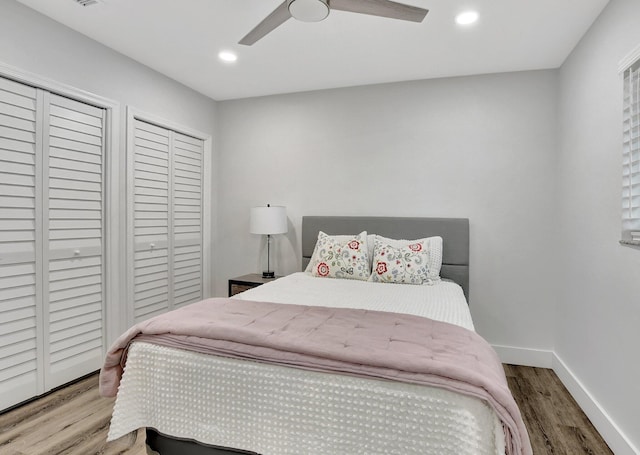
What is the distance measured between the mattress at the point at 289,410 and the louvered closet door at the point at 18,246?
121 centimetres

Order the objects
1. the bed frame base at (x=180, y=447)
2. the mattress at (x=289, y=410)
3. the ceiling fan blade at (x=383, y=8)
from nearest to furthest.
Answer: the mattress at (x=289, y=410)
the bed frame base at (x=180, y=447)
the ceiling fan blade at (x=383, y=8)

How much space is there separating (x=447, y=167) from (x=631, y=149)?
1553mm

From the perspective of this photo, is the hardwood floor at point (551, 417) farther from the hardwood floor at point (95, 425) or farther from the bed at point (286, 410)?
the bed at point (286, 410)

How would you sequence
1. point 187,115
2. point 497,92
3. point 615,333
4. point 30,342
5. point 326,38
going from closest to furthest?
point 615,333 → point 30,342 → point 326,38 → point 497,92 → point 187,115

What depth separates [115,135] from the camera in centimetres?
296

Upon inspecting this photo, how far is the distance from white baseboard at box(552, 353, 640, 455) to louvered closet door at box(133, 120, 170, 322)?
133 inches

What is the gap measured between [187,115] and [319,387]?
10.6 feet

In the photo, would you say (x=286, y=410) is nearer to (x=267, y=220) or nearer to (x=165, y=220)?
(x=267, y=220)

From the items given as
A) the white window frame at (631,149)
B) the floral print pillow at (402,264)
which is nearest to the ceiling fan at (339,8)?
the white window frame at (631,149)

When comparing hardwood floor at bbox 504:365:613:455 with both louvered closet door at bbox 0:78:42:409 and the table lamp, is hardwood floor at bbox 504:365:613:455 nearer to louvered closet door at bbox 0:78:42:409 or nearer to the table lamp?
the table lamp

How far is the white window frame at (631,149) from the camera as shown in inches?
73.0

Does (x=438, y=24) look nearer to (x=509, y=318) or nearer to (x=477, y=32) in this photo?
(x=477, y=32)

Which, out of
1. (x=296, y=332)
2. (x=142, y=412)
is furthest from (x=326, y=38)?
(x=142, y=412)

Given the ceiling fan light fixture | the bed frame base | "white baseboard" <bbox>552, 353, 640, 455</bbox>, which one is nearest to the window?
"white baseboard" <bbox>552, 353, 640, 455</bbox>
